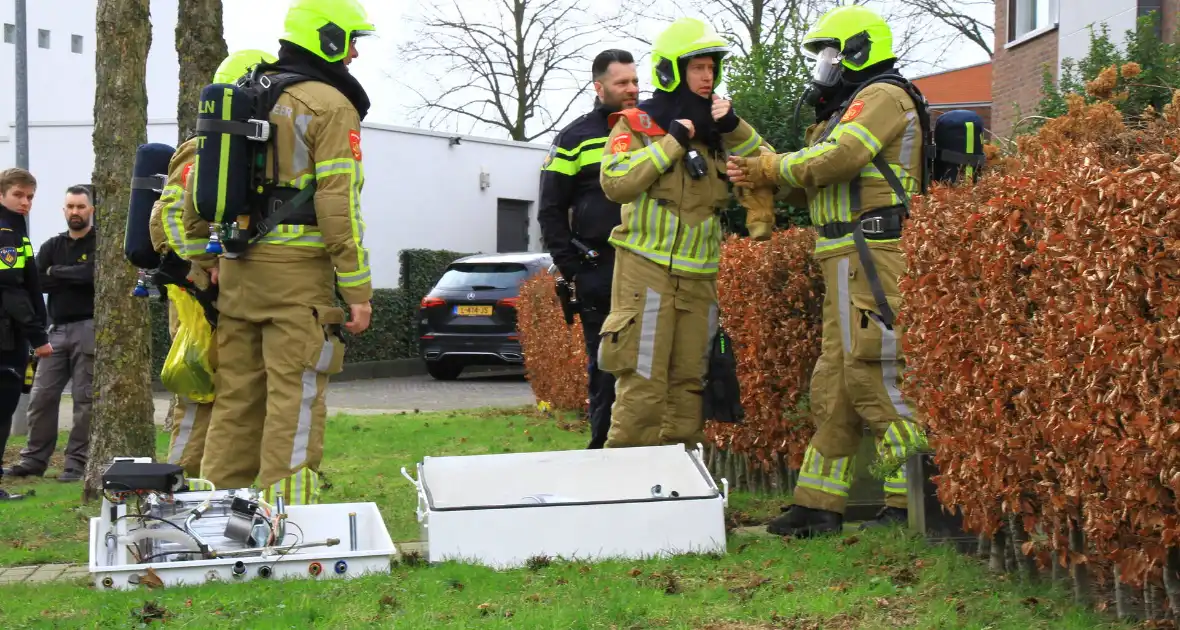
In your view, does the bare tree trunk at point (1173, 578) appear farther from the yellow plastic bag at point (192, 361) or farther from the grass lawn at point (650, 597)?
the yellow plastic bag at point (192, 361)

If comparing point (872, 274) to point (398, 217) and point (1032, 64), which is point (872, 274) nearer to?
point (1032, 64)

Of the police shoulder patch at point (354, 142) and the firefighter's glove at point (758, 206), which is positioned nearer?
the police shoulder patch at point (354, 142)

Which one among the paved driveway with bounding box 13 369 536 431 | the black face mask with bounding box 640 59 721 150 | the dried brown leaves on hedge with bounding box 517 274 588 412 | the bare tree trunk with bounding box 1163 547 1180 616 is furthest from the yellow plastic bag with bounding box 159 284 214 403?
the paved driveway with bounding box 13 369 536 431

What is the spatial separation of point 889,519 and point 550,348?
776cm

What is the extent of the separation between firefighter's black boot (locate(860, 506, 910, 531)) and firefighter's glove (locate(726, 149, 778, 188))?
1555 mm

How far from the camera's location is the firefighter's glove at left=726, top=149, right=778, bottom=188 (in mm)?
6488

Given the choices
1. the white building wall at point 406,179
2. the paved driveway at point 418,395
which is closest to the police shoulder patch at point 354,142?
the paved driveway at point 418,395

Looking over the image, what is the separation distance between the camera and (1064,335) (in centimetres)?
410

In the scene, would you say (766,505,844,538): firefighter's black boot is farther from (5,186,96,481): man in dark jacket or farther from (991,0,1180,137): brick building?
(991,0,1180,137): brick building

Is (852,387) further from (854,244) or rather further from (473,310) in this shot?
(473,310)

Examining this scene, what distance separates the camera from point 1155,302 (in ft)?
12.1

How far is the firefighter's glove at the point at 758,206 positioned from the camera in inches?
265

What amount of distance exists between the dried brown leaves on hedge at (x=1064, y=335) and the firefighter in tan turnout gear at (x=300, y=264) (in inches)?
92.9

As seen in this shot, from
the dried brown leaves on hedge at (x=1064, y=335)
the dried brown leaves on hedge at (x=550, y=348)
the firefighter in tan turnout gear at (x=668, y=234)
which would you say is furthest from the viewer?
the dried brown leaves on hedge at (x=550, y=348)
